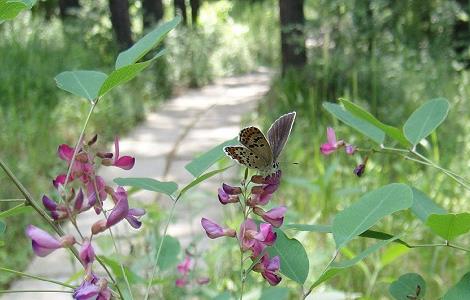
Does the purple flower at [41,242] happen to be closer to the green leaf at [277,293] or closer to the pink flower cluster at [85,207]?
the pink flower cluster at [85,207]

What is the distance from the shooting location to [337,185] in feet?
12.0

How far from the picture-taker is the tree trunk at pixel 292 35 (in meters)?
7.69

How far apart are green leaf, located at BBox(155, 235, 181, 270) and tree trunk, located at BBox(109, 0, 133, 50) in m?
8.59

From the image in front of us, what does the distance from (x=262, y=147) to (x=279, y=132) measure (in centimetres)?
2

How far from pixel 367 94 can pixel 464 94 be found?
1701 mm

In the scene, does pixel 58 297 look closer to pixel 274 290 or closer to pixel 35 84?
pixel 274 290

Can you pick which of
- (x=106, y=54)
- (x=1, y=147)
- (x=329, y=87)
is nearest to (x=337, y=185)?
(x=1, y=147)

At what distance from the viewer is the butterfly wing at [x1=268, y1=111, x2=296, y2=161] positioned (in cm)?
70

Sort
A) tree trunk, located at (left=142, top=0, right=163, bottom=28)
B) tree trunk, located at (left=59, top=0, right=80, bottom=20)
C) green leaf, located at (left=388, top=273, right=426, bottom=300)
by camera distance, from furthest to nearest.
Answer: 1. tree trunk, located at (left=142, top=0, right=163, bottom=28)
2. tree trunk, located at (left=59, top=0, right=80, bottom=20)
3. green leaf, located at (left=388, top=273, right=426, bottom=300)

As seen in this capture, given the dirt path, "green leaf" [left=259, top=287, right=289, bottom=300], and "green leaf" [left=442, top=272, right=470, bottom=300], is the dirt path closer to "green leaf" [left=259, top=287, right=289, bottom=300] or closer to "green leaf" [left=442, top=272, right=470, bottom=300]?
"green leaf" [left=259, top=287, right=289, bottom=300]

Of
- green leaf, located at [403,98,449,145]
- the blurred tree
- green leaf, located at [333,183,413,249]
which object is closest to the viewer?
green leaf, located at [333,183,413,249]

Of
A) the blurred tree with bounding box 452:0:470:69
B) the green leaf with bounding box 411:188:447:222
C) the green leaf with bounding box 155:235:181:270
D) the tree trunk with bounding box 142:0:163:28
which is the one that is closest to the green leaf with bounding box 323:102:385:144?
the green leaf with bounding box 411:188:447:222

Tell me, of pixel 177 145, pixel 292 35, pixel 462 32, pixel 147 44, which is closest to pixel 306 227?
pixel 147 44

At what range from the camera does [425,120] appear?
927mm
